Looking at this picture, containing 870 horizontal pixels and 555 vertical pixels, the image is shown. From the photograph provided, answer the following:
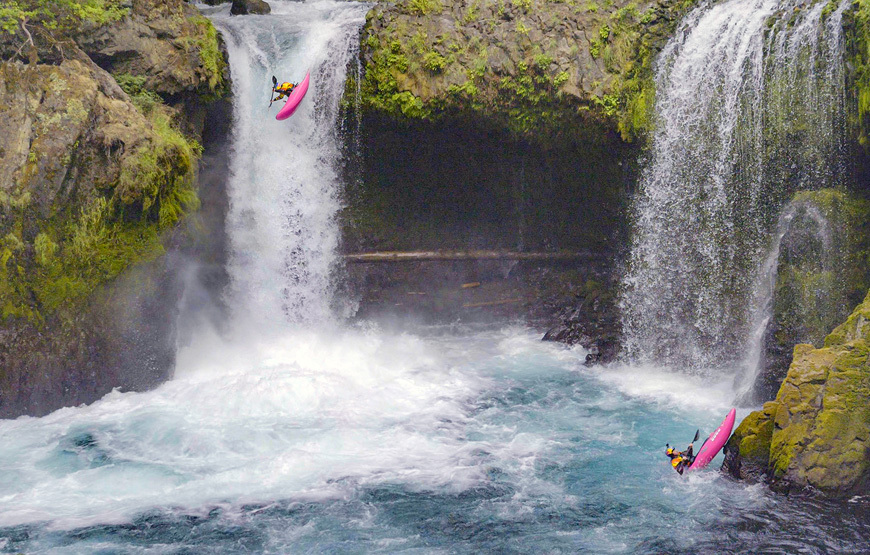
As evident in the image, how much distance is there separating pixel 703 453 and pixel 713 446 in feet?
0.39

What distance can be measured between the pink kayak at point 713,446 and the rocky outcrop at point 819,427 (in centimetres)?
15

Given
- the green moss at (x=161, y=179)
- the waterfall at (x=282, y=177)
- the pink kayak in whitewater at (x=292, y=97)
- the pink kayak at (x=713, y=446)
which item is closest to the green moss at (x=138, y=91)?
the green moss at (x=161, y=179)

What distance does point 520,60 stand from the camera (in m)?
11.5

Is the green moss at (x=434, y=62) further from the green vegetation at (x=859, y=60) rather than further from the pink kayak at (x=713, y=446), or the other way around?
the pink kayak at (x=713, y=446)

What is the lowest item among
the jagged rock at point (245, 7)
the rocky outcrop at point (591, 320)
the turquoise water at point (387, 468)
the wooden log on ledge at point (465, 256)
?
the turquoise water at point (387, 468)

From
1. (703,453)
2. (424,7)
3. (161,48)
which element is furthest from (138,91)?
(703,453)

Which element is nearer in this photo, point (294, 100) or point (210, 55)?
point (210, 55)

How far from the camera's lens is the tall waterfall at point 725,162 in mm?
9398

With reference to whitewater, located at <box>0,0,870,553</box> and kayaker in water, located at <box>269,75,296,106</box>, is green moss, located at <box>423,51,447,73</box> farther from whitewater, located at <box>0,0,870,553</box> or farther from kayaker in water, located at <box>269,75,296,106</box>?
kayaker in water, located at <box>269,75,296,106</box>

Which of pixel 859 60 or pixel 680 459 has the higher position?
pixel 859 60

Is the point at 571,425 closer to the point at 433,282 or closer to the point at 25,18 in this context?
the point at 433,282

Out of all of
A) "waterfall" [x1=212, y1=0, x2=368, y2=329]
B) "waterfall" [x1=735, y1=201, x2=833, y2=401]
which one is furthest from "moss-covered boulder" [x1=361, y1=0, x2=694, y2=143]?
"waterfall" [x1=735, y1=201, x2=833, y2=401]

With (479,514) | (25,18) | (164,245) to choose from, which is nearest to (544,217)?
(164,245)

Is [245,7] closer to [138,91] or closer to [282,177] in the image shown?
[282,177]
